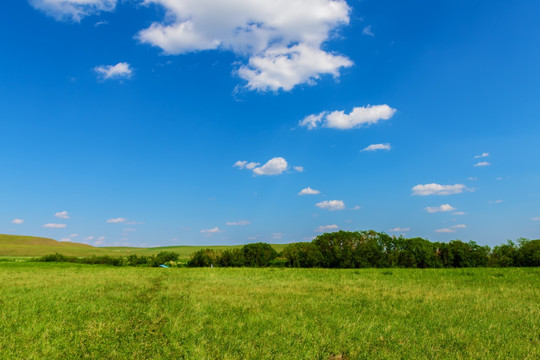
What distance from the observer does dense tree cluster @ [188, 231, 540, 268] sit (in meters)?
25.8

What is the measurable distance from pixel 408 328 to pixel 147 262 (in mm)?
32916

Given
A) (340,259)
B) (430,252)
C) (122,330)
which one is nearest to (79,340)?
(122,330)

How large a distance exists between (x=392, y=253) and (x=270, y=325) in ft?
71.4

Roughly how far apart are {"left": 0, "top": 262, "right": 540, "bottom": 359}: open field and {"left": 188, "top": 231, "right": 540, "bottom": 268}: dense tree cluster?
46.1ft

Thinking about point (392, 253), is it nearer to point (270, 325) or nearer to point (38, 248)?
point (270, 325)

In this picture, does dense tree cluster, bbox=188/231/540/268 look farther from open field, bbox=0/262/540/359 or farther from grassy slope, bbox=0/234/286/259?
grassy slope, bbox=0/234/286/259

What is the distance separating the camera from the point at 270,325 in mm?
7812

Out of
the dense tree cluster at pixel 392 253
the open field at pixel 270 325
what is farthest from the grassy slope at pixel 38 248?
the open field at pixel 270 325

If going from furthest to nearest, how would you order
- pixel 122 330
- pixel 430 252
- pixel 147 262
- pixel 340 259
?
1. pixel 147 262
2. pixel 340 259
3. pixel 430 252
4. pixel 122 330

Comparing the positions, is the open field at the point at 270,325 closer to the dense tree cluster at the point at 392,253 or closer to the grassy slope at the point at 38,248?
the dense tree cluster at the point at 392,253

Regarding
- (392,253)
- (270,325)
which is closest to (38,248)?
(392,253)

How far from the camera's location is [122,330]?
24.0ft

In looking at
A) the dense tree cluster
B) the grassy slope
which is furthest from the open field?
the grassy slope

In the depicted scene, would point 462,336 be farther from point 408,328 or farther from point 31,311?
point 31,311
